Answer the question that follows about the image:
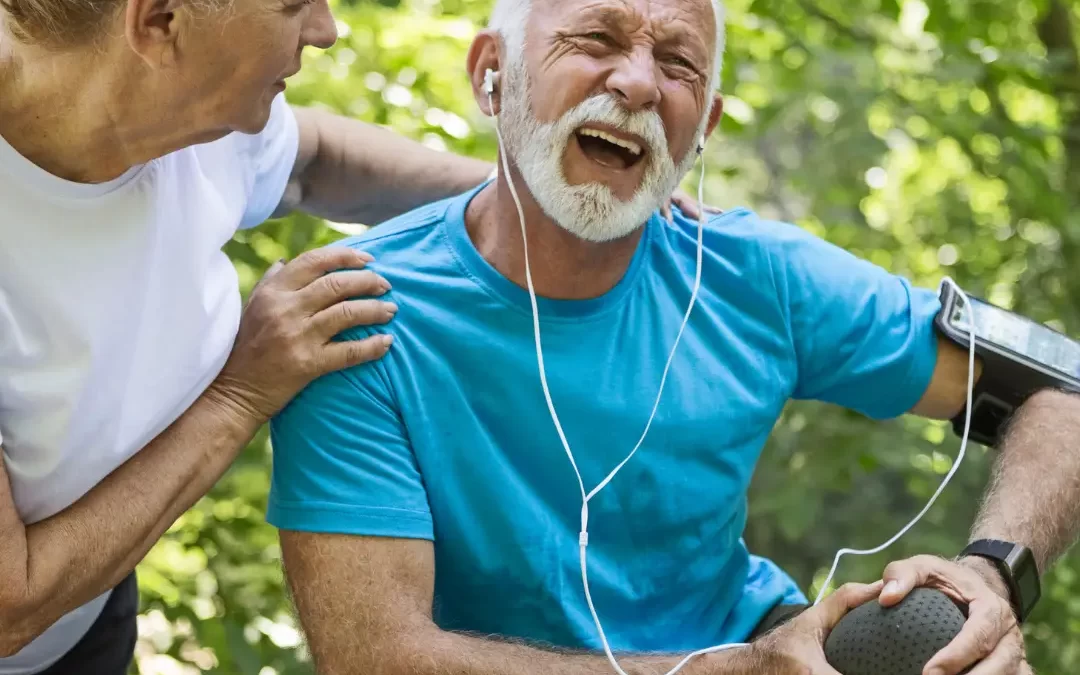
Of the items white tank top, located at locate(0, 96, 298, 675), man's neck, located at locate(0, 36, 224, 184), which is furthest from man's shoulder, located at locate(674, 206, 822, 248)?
man's neck, located at locate(0, 36, 224, 184)

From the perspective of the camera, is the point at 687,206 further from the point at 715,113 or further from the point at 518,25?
the point at 518,25

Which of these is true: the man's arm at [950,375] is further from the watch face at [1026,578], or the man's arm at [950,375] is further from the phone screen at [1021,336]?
the watch face at [1026,578]

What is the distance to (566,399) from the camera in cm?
208

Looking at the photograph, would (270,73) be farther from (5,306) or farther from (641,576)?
(641,576)

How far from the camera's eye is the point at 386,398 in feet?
6.52

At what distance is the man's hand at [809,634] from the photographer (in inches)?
71.6

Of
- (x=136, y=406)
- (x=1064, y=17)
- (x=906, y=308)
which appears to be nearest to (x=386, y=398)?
(x=136, y=406)

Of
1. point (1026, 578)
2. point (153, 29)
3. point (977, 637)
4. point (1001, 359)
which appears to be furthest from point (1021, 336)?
point (153, 29)

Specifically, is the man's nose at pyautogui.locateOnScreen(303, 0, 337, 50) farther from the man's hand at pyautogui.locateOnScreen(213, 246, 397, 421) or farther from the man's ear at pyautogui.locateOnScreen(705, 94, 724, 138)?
the man's ear at pyautogui.locateOnScreen(705, 94, 724, 138)

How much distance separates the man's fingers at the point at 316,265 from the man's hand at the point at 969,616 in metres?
1.00

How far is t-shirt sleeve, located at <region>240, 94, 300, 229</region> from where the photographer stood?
7.24 ft

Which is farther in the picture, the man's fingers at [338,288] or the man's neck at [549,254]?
the man's neck at [549,254]

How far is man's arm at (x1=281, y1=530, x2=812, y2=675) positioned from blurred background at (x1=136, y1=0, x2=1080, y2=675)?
77 centimetres

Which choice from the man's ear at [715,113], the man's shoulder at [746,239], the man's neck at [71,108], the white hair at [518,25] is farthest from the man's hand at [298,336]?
the man's ear at [715,113]
